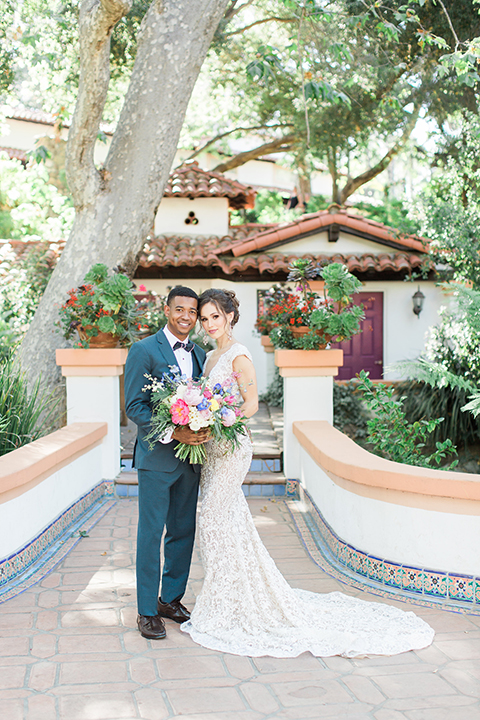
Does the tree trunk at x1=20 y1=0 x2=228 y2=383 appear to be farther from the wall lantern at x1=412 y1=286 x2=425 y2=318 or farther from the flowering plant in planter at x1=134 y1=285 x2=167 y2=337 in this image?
the wall lantern at x1=412 y1=286 x2=425 y2=318

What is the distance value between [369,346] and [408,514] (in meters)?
10.2

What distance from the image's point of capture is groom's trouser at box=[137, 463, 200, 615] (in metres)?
3.39

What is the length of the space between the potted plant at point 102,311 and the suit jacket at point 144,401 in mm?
3027

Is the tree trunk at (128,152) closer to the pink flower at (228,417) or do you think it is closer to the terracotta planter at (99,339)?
the terracotta planter at (99,339)

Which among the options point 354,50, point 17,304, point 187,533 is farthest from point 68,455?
point 354,50

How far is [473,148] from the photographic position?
30.5 ft

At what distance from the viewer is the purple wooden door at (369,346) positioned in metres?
13.8

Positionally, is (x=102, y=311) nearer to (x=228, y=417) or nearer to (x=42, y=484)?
(x=42, y=484)

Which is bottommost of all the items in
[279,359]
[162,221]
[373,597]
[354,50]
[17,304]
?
[373,597]

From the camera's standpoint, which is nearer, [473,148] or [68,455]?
[68,455]

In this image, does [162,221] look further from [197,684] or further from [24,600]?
[197,684]

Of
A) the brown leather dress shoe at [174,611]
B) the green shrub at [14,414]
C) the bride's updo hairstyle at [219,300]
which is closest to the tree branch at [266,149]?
the green shrub at [14,414]

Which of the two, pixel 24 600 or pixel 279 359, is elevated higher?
pixel 279 359

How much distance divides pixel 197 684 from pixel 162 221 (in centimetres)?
1309
